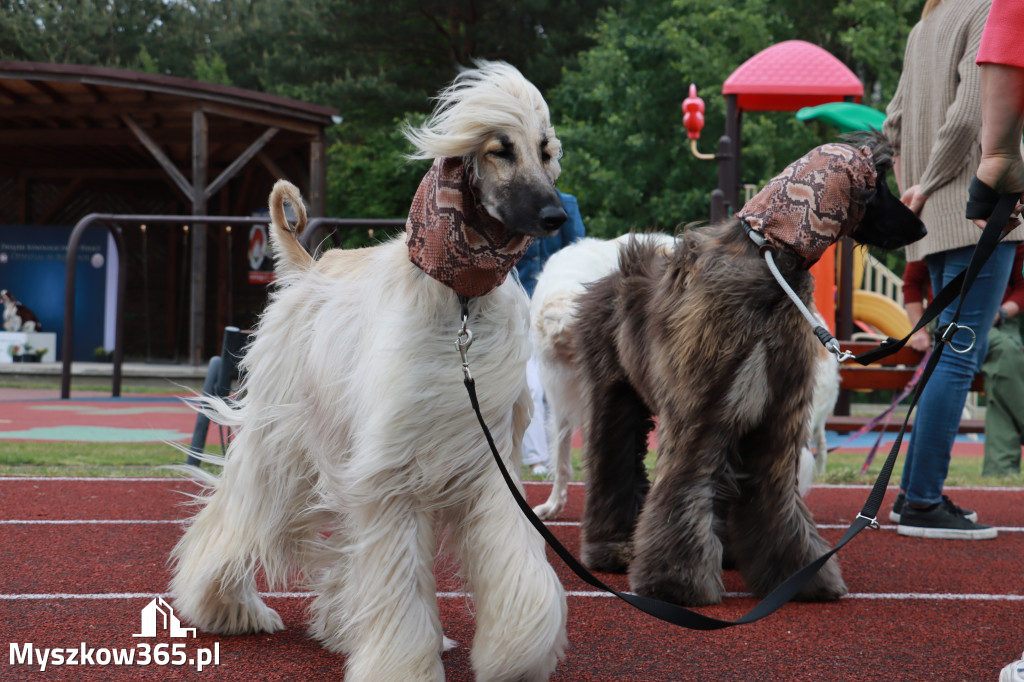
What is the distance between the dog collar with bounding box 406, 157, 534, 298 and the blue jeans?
2357mm

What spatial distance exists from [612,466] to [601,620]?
0.84 meters

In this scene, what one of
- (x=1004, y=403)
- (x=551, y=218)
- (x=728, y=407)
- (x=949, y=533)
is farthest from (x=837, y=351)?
(x=1004, y=403)

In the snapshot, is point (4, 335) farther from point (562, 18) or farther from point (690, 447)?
point (690, 447)

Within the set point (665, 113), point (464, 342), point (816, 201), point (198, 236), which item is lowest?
point (464, 342)

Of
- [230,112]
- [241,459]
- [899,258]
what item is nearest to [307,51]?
[230,112]

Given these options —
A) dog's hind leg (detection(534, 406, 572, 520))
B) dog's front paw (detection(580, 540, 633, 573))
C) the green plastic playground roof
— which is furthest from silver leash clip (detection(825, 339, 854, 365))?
the green plastic playground roof

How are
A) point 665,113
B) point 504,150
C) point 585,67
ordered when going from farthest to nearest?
point 585,67, point 665,113, point 504,150

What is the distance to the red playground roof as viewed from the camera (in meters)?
11.3

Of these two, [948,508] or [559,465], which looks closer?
[948,508]

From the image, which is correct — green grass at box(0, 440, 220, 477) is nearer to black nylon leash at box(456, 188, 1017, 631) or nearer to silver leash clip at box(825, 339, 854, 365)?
black nylon leash at box(456, 188, 1017, 631)

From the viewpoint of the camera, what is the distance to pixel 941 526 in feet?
14.0

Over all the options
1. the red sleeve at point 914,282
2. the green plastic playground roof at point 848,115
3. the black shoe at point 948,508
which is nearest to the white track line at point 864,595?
the black shoe at point 948,508

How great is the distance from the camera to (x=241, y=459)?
289 centimetres

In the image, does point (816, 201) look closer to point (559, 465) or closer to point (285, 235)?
point (285, 235)
